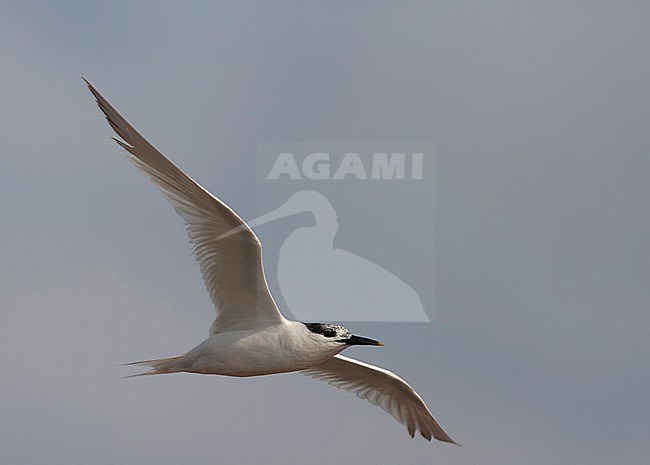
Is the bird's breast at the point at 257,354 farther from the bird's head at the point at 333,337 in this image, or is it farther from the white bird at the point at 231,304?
the bird's head at the point at 333,337

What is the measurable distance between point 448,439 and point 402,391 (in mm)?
1064

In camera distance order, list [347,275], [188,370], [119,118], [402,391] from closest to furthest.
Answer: [119,118]
[188,370]
[402,391]
[347,275]

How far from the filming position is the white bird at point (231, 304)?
12.0 metres

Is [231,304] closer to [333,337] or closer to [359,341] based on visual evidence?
[333,337]

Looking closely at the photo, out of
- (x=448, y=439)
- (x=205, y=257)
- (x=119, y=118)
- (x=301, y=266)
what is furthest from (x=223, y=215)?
(x=448, y=439)

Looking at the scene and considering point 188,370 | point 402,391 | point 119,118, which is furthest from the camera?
point 402,391

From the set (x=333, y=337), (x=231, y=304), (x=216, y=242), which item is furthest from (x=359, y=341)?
(x=216, y=242)

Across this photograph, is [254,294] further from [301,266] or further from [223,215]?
[301,266]

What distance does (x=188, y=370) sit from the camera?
40.9 ft

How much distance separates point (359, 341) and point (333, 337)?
1.09ft

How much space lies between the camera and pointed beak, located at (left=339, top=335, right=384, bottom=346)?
1236 cm

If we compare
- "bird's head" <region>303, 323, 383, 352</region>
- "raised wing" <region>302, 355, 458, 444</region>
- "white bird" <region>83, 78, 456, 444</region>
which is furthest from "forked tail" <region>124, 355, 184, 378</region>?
"raised wing" <region>302, 355, 458, 444</region>

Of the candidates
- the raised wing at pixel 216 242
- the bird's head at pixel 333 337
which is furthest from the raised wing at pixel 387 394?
the raised wing at pixel 216 242

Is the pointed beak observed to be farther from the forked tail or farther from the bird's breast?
the forked tail
